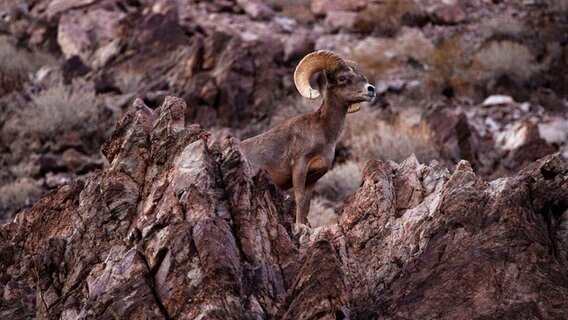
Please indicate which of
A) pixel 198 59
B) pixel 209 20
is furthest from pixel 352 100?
pixel 209 20

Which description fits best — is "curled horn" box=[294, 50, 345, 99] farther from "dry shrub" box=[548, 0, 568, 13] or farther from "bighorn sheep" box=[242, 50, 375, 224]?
"dry shrub" box=[548, 0, 568, 13]

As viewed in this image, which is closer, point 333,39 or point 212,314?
point 212,314

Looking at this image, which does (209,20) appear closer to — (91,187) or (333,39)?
(333,39)

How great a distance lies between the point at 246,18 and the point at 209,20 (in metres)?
1.27

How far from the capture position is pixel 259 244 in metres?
7.30

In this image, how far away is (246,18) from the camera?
82.9 feet

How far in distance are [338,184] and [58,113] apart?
21.3ft

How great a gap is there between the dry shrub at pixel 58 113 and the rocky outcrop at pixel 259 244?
1179cm

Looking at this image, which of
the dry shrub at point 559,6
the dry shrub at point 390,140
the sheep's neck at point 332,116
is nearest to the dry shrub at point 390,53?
the dry shrub at point 390,140

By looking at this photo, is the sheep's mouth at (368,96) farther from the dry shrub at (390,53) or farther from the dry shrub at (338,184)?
the dry shrub at (390,53)

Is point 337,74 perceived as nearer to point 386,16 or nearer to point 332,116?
point 332,116

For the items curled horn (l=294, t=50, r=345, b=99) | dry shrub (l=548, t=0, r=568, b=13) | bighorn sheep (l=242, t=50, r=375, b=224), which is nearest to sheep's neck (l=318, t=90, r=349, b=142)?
bighorn sheep (l=242, t=50, r=375, b=224)

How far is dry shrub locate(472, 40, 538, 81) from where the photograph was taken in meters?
23.0

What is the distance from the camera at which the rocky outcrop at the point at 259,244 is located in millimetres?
6824
